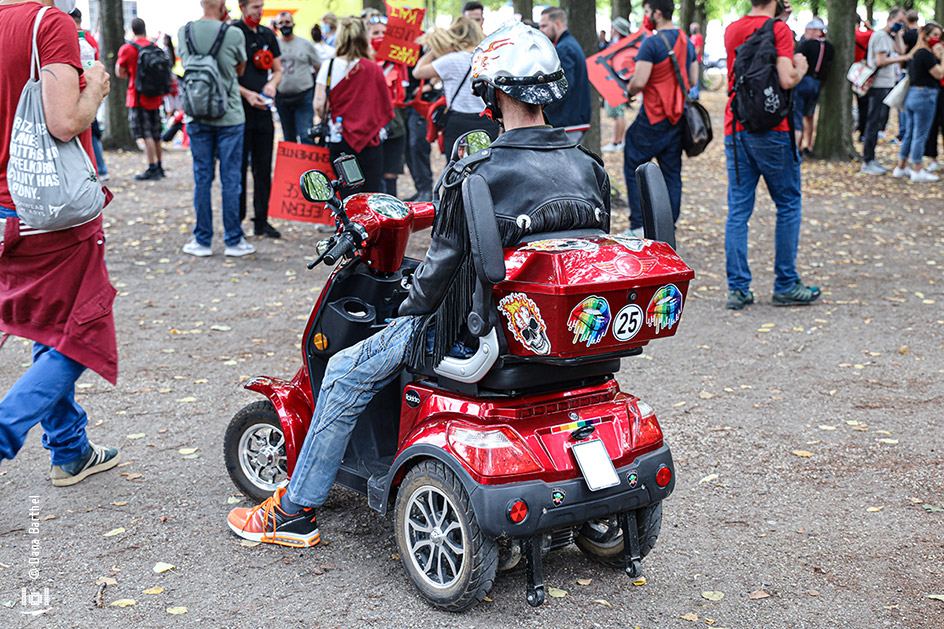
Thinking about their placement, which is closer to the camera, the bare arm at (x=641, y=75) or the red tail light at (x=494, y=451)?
the red tail light at (x=494, y=451)

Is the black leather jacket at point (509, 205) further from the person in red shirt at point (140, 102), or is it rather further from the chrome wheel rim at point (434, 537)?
the person in red shirt at point (140, 102)

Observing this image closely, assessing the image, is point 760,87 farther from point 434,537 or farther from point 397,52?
point 397,52

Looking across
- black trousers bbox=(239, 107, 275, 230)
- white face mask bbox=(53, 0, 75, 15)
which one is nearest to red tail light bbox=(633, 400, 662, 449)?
white face mask bbox=(53, 0, 75, 15)

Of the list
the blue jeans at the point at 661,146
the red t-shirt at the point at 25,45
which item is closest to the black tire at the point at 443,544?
the red t-shirt at the point at 25,45

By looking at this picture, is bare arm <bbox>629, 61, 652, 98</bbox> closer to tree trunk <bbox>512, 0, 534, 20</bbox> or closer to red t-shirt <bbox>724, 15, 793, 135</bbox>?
red t-shirt <bbox>724, 15, 793, 135</bbox>

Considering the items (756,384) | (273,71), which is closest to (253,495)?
(756,384)

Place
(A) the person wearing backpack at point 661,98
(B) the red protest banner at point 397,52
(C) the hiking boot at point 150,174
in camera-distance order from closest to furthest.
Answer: (A) the person wearing backpack at point 661,98 → (B) the red protest banner at point 397,52 → (C) the hiking boot at point 150,174

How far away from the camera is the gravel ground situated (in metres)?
3.40

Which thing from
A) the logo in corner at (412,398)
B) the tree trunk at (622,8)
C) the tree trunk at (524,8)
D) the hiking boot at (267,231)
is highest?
the tree trunk at (622,8)

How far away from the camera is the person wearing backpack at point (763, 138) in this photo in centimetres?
703

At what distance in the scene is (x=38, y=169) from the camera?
3752 millimetres

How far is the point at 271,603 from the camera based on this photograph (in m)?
3.41

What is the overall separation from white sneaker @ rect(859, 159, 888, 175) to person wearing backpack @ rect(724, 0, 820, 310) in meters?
8.03

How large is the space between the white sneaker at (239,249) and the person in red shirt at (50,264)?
17.2 feet
